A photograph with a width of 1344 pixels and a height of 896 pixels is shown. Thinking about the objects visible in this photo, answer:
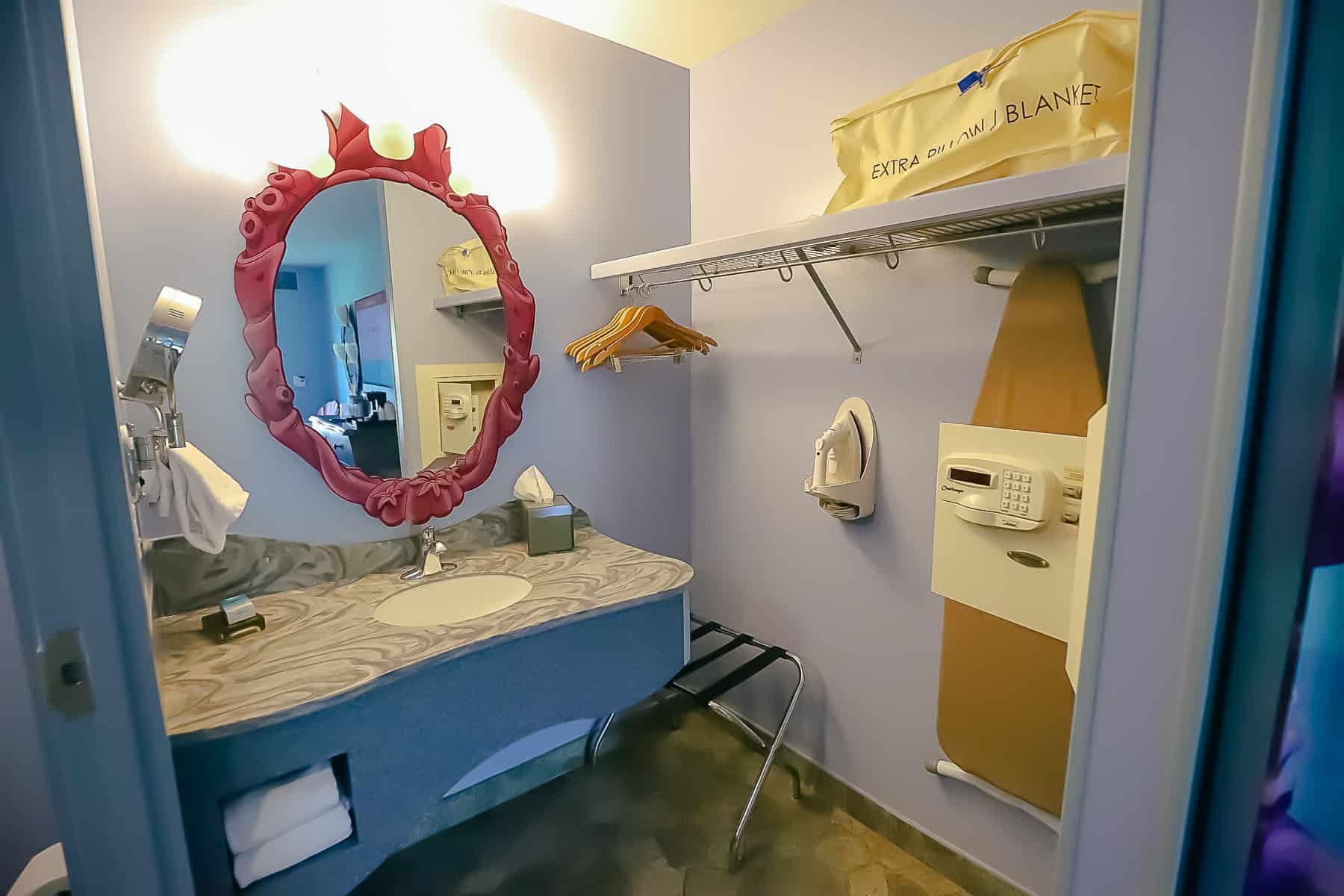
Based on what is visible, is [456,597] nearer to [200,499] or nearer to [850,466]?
[200,499]

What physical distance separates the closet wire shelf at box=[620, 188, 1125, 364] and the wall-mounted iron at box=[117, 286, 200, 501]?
110 cm

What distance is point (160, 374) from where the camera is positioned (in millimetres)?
995

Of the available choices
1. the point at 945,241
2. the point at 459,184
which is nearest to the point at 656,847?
the point at 945,241

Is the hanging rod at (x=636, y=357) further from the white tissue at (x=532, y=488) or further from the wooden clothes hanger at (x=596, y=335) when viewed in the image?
the white tissue at (x=532, y=488)

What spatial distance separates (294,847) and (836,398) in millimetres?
1616

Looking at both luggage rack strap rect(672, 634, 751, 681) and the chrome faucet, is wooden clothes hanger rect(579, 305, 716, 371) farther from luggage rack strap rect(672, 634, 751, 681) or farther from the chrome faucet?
luggage rack strap rect(672, 634, 751, 681)

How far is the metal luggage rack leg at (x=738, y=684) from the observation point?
1.68m

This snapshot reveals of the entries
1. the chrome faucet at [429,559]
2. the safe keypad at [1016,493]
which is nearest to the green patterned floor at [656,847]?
the chrome faucet at [429,559]

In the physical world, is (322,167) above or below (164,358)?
above

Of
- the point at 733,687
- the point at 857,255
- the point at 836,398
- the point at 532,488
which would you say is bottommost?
the point at 733,687

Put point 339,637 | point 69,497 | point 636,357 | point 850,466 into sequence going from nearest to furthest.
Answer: point 69,497
point 339,637
point 850,466
point 636,357

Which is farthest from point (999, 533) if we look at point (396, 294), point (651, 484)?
point (396, 294)

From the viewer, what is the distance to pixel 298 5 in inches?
54.6

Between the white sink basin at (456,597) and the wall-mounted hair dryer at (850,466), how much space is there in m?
Result: 0.86
